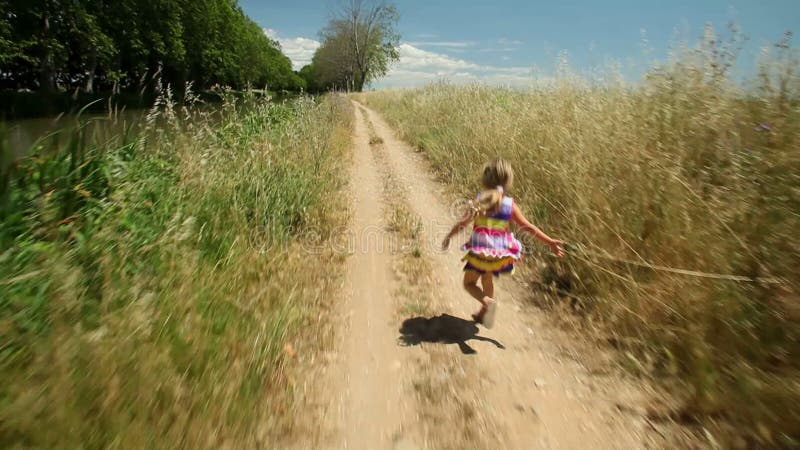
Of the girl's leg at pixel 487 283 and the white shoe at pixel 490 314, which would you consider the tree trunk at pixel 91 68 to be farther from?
the white shoe at pixel 490 314

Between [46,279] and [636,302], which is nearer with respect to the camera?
[46,279]

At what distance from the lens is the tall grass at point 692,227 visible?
2.04 meters

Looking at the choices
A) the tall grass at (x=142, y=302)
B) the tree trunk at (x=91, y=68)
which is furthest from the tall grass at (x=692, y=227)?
the tree trunk at (x=91, y=68)

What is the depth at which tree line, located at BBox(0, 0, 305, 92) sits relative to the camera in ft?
60.0

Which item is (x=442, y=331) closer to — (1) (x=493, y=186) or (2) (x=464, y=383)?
(2) (x=464, y=383)

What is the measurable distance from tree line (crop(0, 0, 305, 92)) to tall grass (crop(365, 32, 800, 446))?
8.03 metres

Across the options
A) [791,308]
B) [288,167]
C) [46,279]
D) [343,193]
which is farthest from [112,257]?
[343,193]

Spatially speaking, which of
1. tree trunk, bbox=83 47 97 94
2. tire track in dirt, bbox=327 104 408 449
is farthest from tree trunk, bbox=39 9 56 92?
tire track in dirt, bbox=327 104 408 449

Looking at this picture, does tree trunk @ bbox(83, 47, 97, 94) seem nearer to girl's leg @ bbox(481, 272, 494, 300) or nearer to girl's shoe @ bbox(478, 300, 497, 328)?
girl's leg @ bbox(481, 272, 494, 300)

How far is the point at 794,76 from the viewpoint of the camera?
3096mm

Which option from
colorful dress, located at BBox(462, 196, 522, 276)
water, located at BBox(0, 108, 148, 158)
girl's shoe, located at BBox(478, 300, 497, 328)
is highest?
water, located at BBox(0, 108, 148, 158)

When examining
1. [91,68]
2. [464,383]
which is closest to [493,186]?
[464,383]

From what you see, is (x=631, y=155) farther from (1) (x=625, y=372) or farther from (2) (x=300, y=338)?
(2) (x=300, y=338)

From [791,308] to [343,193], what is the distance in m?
5.49
